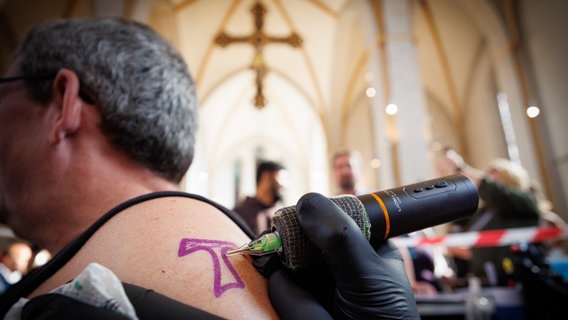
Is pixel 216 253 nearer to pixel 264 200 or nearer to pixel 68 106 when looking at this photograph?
pixel 68 106

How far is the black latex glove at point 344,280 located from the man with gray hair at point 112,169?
32 millimetres

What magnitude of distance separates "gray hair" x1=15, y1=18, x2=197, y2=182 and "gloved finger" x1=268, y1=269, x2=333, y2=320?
468mm

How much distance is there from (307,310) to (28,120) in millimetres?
792

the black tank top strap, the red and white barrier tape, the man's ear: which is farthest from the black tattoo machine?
the red and white barrier tape

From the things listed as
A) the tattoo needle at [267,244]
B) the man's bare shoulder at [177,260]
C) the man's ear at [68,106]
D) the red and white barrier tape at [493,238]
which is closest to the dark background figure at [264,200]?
the red and white barrier tape at [493,238]

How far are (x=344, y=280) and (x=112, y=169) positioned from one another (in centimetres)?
61

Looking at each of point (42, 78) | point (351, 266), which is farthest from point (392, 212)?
point (42, 78)

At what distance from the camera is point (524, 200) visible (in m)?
3.17

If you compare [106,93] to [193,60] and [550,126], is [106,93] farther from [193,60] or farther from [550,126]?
[193,60]

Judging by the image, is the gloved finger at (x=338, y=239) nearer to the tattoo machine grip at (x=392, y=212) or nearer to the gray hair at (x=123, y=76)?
the tattoo machine grip at (x=392, y=212)

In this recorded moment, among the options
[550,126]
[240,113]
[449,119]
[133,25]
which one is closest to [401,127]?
[550,126]

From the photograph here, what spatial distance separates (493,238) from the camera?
3.40m

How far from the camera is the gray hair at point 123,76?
88cm

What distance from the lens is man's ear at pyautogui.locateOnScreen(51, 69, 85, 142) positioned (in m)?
0.87
